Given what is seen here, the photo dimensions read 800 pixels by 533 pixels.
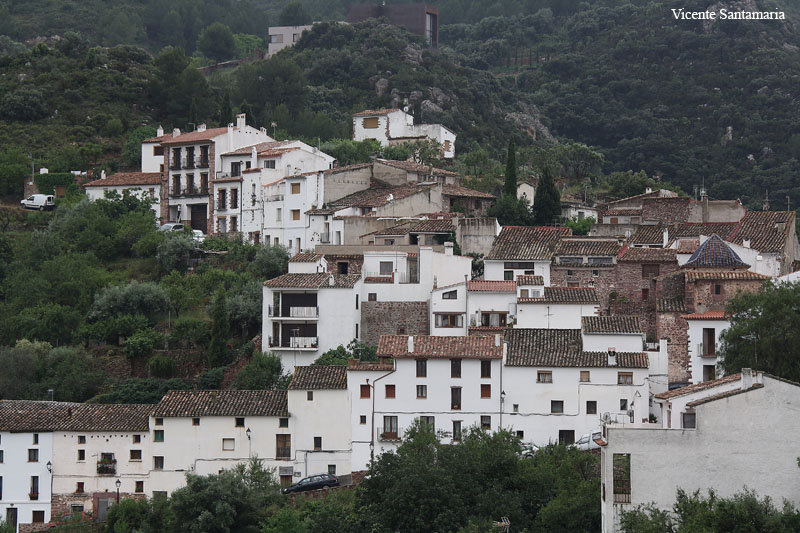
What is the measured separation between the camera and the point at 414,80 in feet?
382

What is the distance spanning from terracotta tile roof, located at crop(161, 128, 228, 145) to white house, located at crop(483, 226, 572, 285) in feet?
69.0

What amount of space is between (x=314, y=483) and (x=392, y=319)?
11.4 m

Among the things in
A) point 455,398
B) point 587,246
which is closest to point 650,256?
point 587,246

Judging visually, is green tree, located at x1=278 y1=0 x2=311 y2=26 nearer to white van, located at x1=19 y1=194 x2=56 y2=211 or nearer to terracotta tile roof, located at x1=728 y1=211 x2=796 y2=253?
white van, located at x1=19 y1=194 x2=56 y2=211

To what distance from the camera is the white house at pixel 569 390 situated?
5434cm

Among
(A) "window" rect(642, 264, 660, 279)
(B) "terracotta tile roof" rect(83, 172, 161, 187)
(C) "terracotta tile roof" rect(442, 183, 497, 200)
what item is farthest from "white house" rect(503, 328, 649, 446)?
(B) "terracotta tile roof" rect(83, 172, 161, 187)

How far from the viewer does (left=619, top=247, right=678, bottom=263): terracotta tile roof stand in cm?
6241

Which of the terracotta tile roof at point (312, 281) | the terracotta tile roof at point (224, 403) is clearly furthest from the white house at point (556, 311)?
the terracotta tile roof at point (224, 403)

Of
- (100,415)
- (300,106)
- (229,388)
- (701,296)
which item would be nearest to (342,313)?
(229,388)

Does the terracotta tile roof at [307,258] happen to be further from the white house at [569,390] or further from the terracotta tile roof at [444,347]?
the white house at [569,390]

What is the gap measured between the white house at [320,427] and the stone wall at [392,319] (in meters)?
7.68

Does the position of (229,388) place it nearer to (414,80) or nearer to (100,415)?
(100,415)

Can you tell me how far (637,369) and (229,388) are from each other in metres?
17.5

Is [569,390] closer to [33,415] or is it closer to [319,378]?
[319,378]
